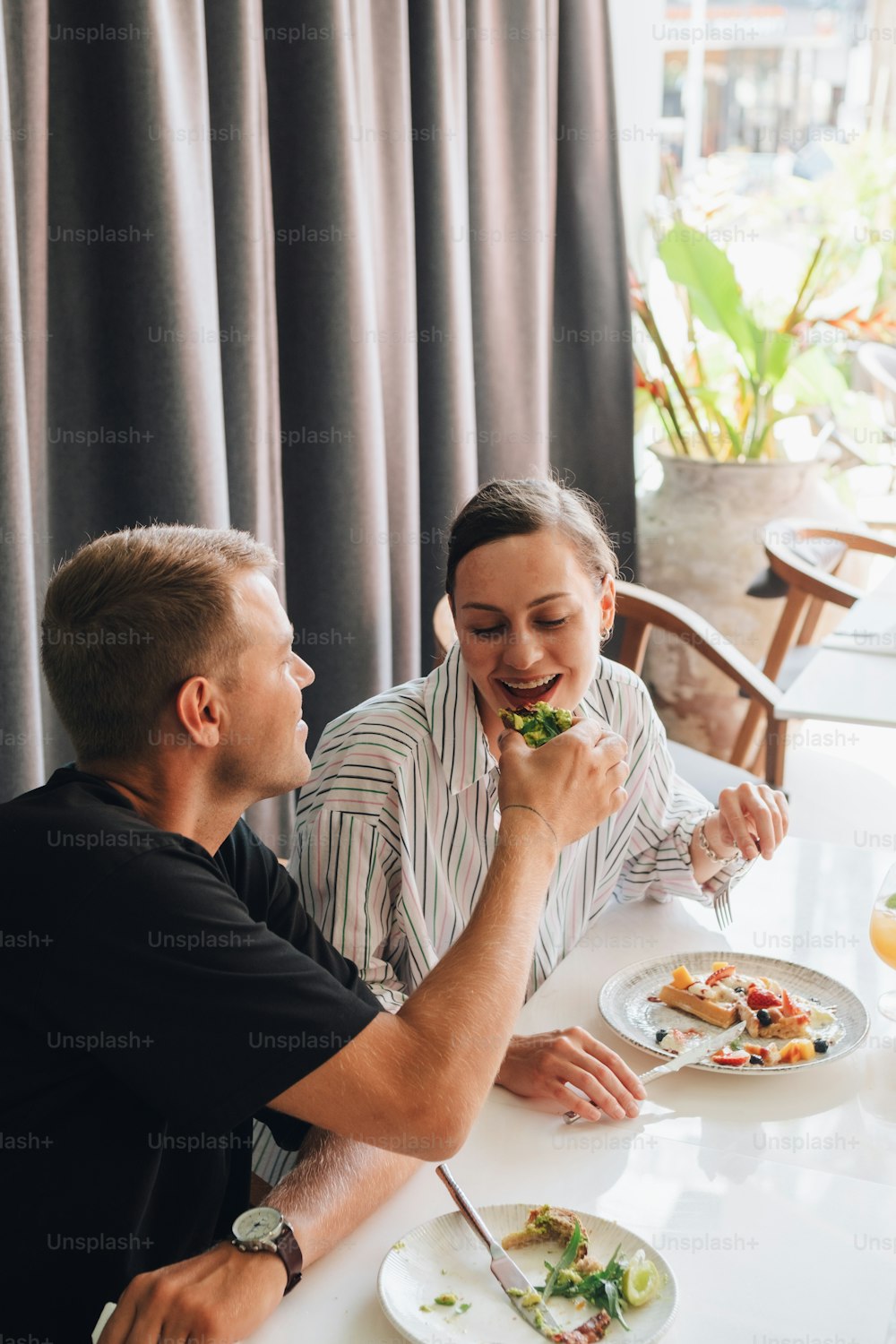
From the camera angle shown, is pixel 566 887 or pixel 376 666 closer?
pixel 566 887

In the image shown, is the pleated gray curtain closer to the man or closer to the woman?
the woman

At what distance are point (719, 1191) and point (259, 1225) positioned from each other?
0.41 m

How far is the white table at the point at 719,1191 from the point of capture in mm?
1057

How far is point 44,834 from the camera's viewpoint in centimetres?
113

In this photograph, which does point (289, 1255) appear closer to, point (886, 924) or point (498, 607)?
point (886, 924)


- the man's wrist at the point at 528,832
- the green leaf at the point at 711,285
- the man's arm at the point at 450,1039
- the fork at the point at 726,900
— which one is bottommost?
the fork at the point at 726,900

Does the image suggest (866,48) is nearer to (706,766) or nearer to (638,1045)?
(706,766)

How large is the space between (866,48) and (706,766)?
362 cm

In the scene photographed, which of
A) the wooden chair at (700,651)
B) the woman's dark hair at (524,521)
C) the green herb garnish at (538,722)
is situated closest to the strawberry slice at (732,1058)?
the green herb garnish at (538,722)

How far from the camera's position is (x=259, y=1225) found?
3.73 feet

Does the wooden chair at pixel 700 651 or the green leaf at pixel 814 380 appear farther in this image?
the green leaf at pixel 814 380

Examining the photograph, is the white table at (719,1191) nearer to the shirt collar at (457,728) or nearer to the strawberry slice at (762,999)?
the strawberry slice at (762,999)

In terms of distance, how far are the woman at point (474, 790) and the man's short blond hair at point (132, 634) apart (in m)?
0.49

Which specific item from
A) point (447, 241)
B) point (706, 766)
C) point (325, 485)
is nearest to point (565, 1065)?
point (706, 766)
